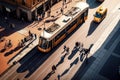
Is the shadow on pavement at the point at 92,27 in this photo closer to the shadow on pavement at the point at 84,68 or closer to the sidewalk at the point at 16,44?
the shadow on pavement at the point at 84,68

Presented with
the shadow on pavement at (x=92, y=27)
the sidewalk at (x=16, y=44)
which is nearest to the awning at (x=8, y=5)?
the sidewalk at (x=16, y=44)

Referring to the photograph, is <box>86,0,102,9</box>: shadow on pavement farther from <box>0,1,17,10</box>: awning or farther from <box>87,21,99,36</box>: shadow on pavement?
<box>0,1,17,10</box>: awning

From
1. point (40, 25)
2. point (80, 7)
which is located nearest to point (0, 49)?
point (40, 25)

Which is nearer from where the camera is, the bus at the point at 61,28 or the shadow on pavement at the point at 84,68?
the shadow on pavement at the point at 84,68

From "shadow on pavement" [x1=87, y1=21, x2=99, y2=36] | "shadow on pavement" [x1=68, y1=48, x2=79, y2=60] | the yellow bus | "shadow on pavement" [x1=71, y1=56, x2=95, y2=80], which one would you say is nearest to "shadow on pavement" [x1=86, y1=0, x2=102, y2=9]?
the yellow bus

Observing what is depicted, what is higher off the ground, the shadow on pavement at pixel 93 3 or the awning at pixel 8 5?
the awning at pixel 8 5

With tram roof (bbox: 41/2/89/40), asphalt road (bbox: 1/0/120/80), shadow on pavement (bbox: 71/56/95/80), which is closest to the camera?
asphalt road (bbox: 1/0/120/80)
